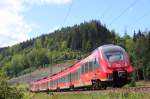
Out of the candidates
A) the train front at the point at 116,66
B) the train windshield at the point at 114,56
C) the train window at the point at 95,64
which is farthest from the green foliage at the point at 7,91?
the train windshield at the point at 114,56

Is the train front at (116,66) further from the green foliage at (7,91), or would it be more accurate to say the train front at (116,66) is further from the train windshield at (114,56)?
the green foliage at (7,91)

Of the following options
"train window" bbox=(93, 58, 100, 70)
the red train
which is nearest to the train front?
the red train

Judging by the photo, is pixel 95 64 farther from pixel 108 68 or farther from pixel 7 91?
pixel 7 91

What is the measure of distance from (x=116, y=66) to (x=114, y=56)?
1.04m

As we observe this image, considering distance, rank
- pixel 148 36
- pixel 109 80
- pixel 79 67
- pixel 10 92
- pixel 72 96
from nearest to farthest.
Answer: pixel 72 96
pixel 109 80
pixel 79 67
pixel 10 92
pixel 148 36

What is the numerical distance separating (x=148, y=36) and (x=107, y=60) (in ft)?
270

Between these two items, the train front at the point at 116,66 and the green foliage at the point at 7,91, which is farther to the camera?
the green foliage at the point at 7,91

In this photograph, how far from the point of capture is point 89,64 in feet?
131

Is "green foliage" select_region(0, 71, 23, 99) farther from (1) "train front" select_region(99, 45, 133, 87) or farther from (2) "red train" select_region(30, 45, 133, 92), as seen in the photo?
(1) "train front" select_region(99, 45, 133, 87)

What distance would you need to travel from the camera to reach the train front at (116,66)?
3459 centimetres

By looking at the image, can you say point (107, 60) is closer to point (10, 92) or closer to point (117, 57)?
point (117, 57)

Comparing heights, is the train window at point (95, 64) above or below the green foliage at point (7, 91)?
above

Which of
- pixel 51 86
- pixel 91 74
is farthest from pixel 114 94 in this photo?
pixel 51 86

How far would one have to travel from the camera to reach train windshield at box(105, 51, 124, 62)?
35.2 m
